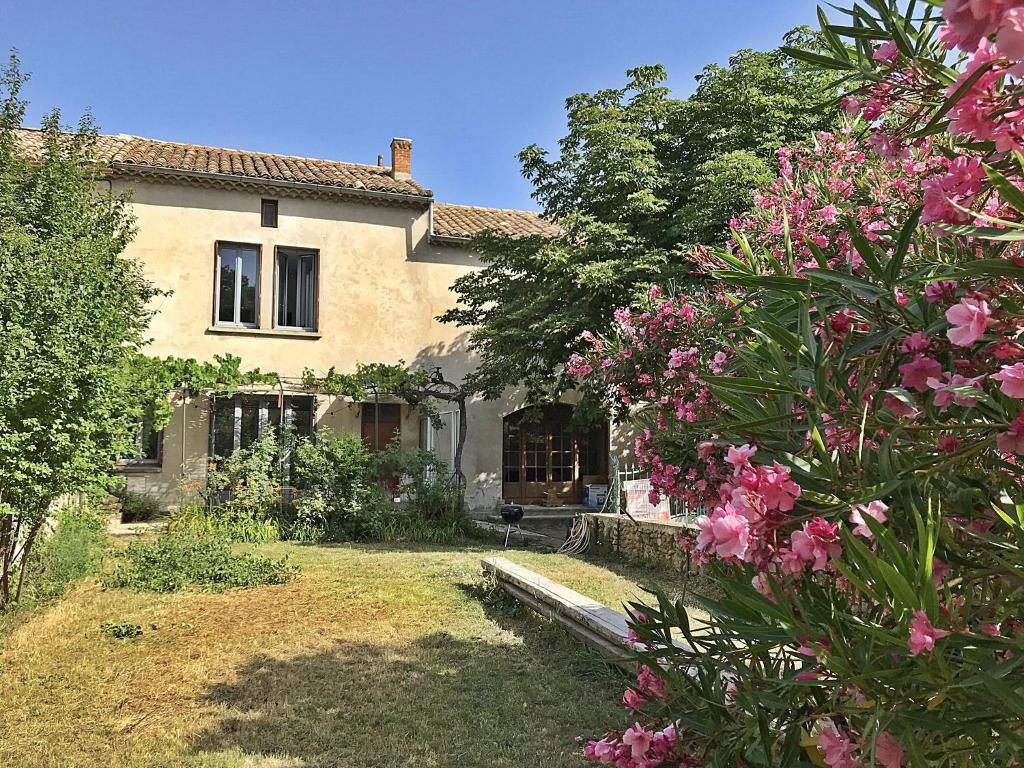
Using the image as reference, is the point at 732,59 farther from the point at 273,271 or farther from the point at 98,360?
the point at 98,360

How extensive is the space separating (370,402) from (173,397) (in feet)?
12.9

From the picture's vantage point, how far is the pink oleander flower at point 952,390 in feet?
4.00

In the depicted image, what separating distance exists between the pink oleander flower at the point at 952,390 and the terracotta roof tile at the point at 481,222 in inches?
614

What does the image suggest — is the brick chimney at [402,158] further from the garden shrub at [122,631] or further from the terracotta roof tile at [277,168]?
the garden shrub at [122,631]

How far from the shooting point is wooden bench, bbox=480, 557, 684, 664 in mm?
5029

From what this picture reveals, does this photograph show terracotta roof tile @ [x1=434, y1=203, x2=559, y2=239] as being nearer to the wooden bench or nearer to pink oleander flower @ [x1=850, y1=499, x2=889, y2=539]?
the wooden bench

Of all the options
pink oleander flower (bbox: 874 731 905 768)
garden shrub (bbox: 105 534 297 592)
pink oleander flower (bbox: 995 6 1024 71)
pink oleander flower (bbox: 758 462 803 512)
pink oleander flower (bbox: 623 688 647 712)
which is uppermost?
pink oleander flower (bbox: 995 6 1024 71)

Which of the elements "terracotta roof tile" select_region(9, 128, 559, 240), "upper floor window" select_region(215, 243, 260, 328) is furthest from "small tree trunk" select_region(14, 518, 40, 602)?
"terracotta roof tile" select_region(9, 128, 559, 240)

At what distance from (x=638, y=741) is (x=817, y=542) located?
0.90 meters

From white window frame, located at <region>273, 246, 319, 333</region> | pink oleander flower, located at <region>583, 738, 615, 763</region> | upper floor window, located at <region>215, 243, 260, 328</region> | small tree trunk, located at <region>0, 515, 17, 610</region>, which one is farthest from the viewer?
white window frame, located at <region>273, 246, 319, 333</region>

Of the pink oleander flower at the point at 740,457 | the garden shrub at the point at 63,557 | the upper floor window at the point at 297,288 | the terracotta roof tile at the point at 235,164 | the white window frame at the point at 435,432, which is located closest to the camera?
the pink oleander flower at the point at 740,457

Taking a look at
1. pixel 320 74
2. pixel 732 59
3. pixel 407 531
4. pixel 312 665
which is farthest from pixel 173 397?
pixel 732 59

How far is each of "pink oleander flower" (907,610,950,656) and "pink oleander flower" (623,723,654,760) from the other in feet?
3.22

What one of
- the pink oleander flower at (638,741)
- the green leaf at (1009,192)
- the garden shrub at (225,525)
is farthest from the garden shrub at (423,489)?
the green leaf at (1009,192)
